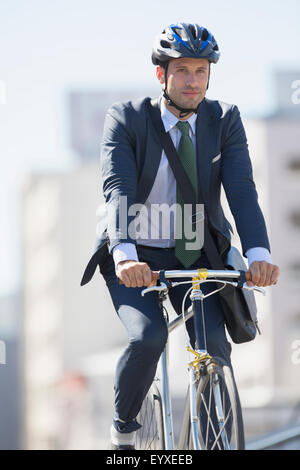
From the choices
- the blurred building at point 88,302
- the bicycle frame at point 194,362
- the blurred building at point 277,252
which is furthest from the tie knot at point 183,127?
the blurred building at point 277,252

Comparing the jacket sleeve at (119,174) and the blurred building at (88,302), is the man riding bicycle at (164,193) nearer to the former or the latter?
the jacket sleeve at (119,174)

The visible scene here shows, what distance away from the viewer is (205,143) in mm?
4641

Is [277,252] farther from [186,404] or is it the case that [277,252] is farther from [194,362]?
[194,362]

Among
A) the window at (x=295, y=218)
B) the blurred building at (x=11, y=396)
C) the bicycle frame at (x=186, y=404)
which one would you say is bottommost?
the blurred building at (x=11, y=396)

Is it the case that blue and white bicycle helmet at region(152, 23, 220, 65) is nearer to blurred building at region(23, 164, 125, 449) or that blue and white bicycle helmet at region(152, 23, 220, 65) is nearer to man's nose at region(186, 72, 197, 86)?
man's nose at region(186, 72, 197, 86)

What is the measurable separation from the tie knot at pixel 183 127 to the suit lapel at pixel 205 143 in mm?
48

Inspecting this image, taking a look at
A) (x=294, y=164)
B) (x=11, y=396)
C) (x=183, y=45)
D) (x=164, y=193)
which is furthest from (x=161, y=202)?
(x=11, y=396)

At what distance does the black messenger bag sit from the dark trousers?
0.26 ft

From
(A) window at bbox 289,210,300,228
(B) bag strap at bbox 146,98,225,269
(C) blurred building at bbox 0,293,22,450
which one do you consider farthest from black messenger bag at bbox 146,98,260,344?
(C) blurred building at bbox 0,293,22,450

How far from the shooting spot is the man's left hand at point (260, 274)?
420 cm

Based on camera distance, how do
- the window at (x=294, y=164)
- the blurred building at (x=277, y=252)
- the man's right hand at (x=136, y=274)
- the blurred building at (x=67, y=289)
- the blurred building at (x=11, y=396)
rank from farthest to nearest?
the blurred building at (x=11, y=396)
the blurred building at (x=67, y=289)
the window at (x=294, y=164)
the blurred building at (x=277, y=252)
the man's right hand at (x=136, y=274)

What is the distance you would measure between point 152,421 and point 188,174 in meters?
1.27

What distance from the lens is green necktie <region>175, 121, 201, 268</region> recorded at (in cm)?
458

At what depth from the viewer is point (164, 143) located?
4.58m
